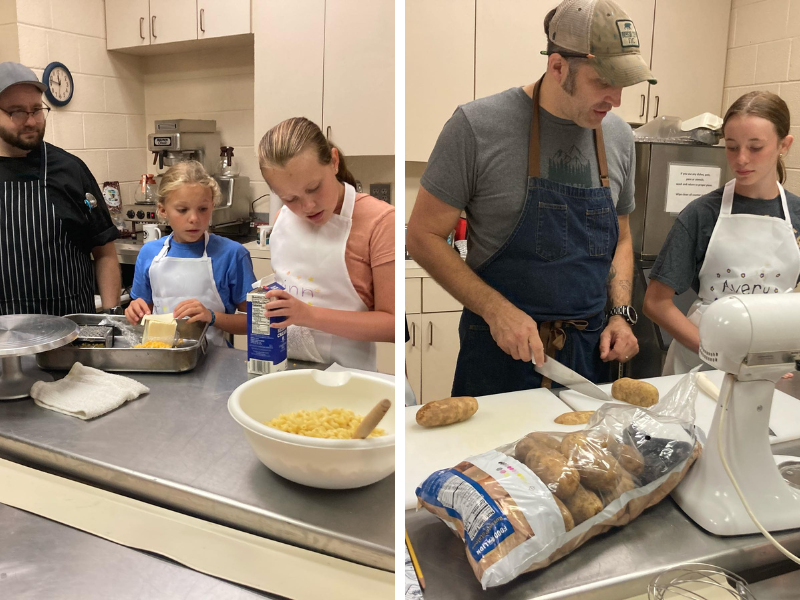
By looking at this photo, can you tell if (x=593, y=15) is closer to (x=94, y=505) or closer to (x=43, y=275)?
(x=94, y=505)

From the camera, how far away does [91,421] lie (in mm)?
536

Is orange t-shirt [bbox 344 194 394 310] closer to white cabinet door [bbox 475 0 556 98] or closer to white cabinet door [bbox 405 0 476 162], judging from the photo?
white cabinet door [bbox 405 0 476 162]

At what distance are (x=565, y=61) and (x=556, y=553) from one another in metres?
0.47

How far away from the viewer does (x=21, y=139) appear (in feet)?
2.46

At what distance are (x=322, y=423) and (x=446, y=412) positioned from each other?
5.1 inches

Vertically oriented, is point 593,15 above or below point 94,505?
above

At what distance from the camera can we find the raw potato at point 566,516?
0.33m

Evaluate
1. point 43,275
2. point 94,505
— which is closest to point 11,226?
point 43,275

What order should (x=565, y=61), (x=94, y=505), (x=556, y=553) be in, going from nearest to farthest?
(x=556, y=553), (x=94, y=505), (x=565, y=61)

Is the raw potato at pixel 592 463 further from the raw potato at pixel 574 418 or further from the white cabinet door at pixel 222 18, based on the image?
the white cabinet door at pixel 222 18

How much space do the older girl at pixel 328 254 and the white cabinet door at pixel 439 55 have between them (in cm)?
21

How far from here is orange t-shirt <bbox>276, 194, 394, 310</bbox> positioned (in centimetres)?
60

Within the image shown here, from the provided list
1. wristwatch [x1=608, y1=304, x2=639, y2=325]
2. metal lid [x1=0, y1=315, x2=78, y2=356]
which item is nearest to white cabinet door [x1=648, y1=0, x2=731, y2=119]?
wristwatch [x1=608, y1=304, x2=639, y2=325]

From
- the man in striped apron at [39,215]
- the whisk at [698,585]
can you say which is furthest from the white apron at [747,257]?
the man in striped apron at [39,215]
